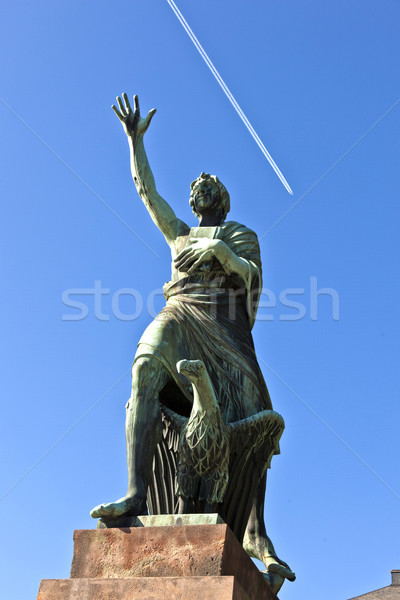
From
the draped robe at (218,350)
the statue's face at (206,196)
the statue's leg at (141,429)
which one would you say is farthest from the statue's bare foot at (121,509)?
the statue's face at (206,196)

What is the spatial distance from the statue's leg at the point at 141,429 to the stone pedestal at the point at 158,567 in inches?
10.3

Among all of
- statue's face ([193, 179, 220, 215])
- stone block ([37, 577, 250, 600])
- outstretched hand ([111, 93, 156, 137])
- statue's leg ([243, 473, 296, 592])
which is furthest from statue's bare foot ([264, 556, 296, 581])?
outstretched hand ([111, 93, 156, 137])

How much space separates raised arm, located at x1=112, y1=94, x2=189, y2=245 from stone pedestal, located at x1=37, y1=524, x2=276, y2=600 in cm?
331

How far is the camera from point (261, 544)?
23.1 feet

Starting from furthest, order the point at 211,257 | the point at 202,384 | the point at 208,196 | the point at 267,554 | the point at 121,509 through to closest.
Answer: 1. the point at 208,196
2. the point at 211,257
3. the point at 267,554
4. the point at 202,384
5. the point at 121,509

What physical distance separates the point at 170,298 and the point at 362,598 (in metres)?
20.8

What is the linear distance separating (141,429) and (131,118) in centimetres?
347

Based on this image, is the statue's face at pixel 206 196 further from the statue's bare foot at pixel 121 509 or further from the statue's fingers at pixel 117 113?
the statue's bare foot at pixel 121 509

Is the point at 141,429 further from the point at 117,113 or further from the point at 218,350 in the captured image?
the point at 117,113

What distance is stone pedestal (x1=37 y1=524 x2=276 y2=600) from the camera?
18.1ft

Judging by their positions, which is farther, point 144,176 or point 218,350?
point 144,176

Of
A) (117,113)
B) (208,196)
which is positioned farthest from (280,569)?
(117,113)

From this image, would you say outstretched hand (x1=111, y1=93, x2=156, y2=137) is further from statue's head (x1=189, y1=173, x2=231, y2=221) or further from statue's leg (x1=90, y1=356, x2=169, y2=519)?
statue's leg (x1=90, y1=356, x2=169, y2=519)

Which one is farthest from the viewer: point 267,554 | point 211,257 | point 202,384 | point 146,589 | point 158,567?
point 211,257
